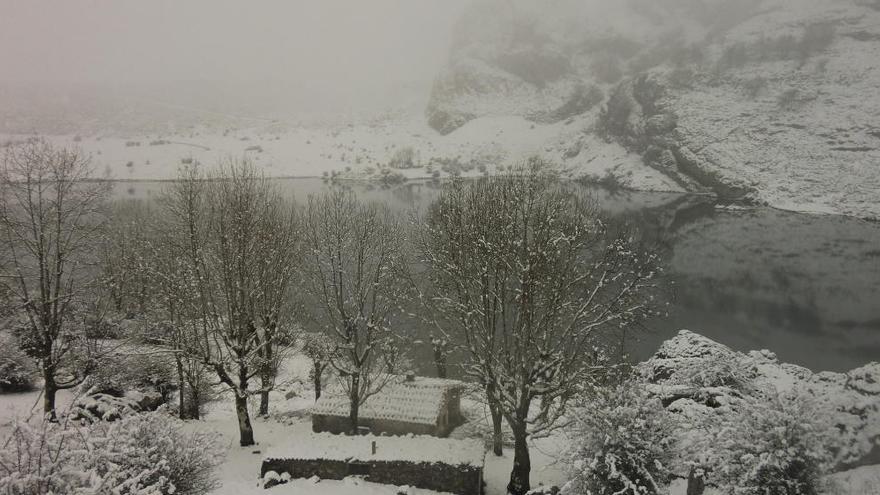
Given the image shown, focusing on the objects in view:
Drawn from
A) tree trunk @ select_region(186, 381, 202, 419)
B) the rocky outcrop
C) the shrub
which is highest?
the shrub

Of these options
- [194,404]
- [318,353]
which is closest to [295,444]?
[194,404]

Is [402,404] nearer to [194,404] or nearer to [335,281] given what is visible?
[335,281]

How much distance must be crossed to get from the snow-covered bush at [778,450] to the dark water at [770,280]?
1284 centimetres

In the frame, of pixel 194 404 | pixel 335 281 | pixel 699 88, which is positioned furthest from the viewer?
pixel 699 88

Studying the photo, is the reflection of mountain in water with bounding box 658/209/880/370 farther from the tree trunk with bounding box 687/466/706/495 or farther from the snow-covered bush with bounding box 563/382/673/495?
the snow-covered bush with bounding box 563/382/673/495

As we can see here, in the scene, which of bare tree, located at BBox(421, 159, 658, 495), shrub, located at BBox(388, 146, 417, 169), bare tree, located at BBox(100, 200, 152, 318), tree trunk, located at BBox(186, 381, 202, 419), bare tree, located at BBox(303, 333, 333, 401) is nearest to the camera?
bare tree, located at BBox(421, 159, 658, 495)

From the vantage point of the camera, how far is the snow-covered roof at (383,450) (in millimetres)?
16361

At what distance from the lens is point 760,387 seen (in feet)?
47.8

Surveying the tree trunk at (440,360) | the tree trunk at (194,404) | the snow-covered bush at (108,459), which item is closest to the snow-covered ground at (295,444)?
the tree trunk at (194,404)

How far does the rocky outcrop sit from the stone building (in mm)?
8529

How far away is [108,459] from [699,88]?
380 ft

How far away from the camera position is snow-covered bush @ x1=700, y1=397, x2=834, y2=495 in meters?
10.3

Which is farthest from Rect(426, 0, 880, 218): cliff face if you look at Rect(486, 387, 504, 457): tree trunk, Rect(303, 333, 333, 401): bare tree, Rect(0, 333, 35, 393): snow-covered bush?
Rect(0, 333, 35, 393): snow-covered bush

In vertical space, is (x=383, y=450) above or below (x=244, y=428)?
above
